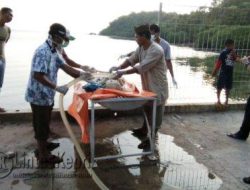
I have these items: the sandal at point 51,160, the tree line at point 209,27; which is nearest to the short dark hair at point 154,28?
the tree line at point 209,27

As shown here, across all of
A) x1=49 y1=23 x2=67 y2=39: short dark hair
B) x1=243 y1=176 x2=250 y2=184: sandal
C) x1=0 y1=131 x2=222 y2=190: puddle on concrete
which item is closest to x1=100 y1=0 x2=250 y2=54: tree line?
x1=0 y1=131 x2=222 y2=190: puddle on concrete

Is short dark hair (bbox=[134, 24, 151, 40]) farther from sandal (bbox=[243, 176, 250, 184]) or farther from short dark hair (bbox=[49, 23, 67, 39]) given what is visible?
sandal (bbox=[243, 176, 250, 184])

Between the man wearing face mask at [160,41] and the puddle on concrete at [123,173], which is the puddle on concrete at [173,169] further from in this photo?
the man wearing face mask at [160,41]

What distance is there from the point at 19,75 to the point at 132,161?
1539 centimetres

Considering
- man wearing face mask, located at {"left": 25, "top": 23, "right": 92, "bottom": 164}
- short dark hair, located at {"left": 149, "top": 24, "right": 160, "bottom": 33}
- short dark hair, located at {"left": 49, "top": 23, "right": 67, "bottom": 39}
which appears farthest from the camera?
short dark hair, located at {"left": 149, "top": 24, "right": 160, "bottom": 33}

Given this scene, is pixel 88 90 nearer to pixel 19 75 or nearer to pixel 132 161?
pixel 132 161

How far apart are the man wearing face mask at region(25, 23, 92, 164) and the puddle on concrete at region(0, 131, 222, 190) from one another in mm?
285

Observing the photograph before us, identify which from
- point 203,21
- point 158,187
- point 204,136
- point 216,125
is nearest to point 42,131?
point 158,187

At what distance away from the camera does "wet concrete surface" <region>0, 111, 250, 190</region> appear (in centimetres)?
405

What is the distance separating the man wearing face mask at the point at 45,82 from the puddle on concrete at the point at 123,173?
0.93ft

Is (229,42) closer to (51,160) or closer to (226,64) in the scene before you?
(226,64)

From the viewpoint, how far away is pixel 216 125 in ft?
21.4

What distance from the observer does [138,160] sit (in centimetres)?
472

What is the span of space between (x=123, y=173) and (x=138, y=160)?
474 millimetres
